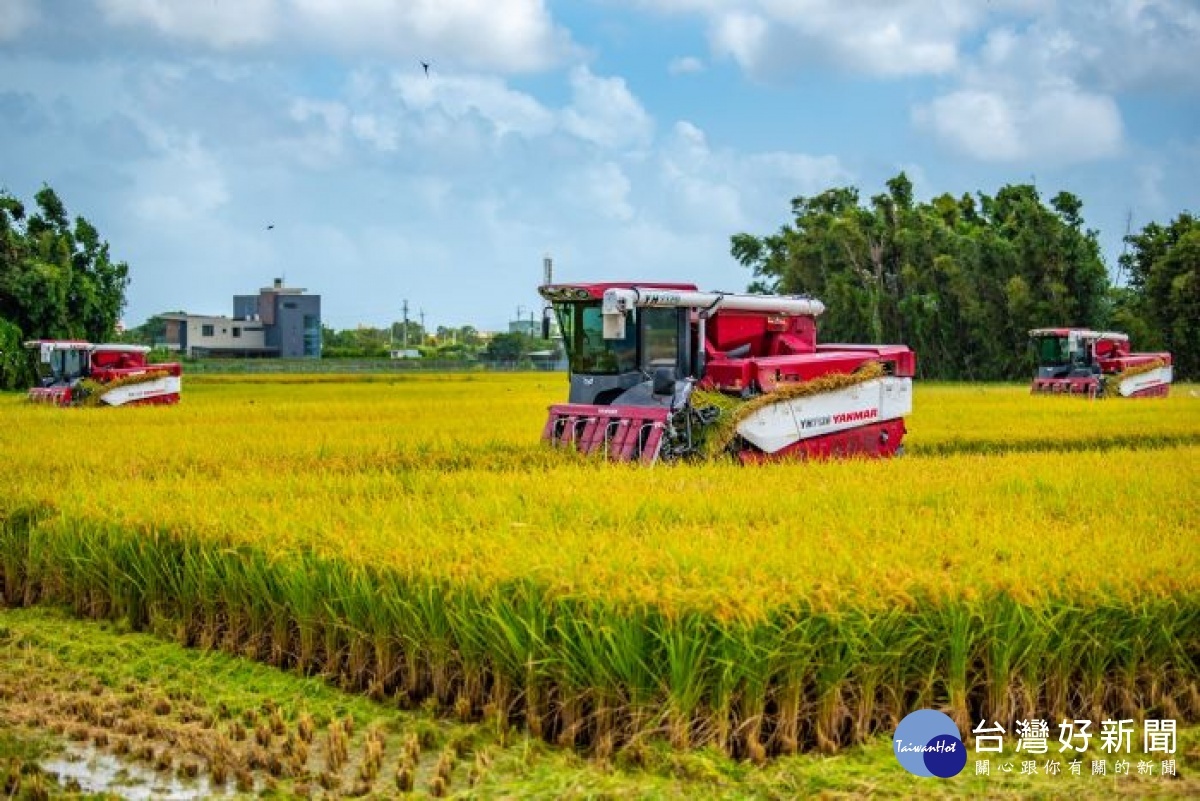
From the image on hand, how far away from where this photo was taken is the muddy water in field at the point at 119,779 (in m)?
5.34

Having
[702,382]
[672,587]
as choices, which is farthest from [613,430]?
[672,587]

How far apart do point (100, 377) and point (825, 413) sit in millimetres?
20941

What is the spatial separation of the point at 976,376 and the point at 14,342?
116 feet

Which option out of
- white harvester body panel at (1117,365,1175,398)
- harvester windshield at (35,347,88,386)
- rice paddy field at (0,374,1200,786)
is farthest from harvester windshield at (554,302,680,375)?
white harvester body panel at (1117,365,1175,398)

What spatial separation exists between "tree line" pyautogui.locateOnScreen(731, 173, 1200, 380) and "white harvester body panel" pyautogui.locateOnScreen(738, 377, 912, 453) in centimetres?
3655

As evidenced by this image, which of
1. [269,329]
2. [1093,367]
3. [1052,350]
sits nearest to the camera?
[1093,367]

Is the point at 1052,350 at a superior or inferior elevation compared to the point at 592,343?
inferior

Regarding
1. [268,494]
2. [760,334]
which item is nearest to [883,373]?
[760,334]

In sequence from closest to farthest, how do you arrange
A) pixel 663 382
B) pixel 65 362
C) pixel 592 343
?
pixel 663 382
pixel 592 343
pixel 65 362

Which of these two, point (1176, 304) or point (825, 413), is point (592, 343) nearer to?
point (825, 413)

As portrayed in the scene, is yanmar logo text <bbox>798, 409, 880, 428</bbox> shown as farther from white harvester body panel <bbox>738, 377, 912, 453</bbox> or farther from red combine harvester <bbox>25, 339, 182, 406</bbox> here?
red combine harvester <bbox>25, 339, 182, 406</bbox>

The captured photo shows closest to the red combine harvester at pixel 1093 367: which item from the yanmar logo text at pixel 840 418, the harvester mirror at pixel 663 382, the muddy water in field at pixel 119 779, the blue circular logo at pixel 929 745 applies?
the yanmar logo text at pixel 840 418

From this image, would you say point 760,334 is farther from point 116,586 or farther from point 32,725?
point 32,725

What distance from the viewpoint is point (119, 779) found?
5.51 m
